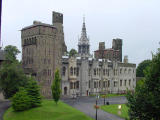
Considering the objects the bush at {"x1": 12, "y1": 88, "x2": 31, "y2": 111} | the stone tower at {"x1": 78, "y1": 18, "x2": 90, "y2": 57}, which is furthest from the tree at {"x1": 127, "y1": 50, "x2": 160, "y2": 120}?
the stone tower at {"x1": 78, "y1": 18, "x2": 90, "y2": 57}

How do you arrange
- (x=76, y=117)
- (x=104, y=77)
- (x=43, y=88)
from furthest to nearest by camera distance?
1. (x=104, y=77)
2. (x=43, y=88)
3. (x=76, y=117)

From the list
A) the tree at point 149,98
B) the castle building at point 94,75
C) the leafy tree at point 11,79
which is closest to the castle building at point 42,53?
the castle building at point 94,75

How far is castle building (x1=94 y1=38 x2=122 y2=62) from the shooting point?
285 ft

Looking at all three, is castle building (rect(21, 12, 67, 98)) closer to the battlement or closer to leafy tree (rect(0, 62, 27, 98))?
leafy tree (rect(0, 62, 27, 98))

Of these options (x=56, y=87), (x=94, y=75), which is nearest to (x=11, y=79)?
(x=56, y=87)

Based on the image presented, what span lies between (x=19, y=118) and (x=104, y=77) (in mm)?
42492

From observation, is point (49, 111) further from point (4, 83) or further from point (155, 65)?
point (155, 65)

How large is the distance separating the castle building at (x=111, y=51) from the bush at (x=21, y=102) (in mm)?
53044

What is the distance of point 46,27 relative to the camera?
173 ft

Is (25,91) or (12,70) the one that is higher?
(12,70)

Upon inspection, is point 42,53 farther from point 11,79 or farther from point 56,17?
point 56,17

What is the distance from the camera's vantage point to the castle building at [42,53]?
2056 inches

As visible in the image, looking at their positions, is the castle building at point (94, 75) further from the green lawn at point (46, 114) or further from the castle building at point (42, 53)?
the green lawn at point (46, 114)

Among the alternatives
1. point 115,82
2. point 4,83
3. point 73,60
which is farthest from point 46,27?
point 115,82
